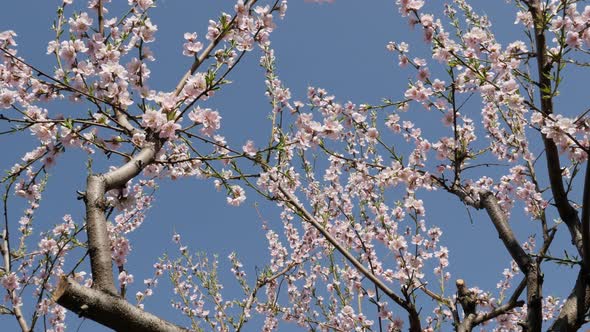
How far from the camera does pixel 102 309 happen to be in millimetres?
2016

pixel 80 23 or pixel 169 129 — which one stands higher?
pixel 80 23

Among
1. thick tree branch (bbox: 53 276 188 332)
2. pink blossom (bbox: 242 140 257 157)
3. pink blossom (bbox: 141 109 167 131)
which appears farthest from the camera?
pink blossom (bbox: 242 140 257 157)

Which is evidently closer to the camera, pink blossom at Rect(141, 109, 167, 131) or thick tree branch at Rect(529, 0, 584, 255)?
pink blossom at Rect(141, 109, 167, 131)

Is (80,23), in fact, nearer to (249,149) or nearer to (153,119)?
(153,119)

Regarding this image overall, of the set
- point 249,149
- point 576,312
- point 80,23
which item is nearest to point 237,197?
point 249,149

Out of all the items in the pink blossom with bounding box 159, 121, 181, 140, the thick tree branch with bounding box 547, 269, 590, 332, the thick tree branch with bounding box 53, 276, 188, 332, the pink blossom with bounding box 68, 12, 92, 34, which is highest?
the pink blossom with bounding box 68, 12, 92, 34

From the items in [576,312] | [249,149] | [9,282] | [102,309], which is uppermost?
[249,149]

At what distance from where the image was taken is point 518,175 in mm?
5062

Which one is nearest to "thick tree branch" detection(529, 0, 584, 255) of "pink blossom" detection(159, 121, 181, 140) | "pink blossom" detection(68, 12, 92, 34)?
"pink blossom" detection(159, 121, 181, 140)

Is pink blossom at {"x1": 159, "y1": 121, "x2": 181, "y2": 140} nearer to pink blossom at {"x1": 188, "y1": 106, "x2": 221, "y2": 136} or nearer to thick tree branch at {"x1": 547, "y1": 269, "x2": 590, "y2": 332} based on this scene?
pink blossom at {"x1": 188, "y1": 106, "x2": 221, "y2": 136}

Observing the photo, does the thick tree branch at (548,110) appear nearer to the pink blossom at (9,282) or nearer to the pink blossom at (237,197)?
the pink blossom at (237,197)

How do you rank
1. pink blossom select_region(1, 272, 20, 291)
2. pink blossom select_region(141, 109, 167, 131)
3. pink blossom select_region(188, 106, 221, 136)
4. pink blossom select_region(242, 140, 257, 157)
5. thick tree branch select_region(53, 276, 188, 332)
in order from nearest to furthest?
thick tree branch select_region(53, 276, 188, 332) < pink blossom select_region(141, 109, 167, 131) < pink blossom select_region(188, 106, 221, 136) < pink blossom select_region(242, 140, 257, 157) < pink blossom select_region(1, 272, 20, 291)

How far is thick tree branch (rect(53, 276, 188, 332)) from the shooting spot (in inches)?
78.7

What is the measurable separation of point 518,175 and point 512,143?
1.89ft
